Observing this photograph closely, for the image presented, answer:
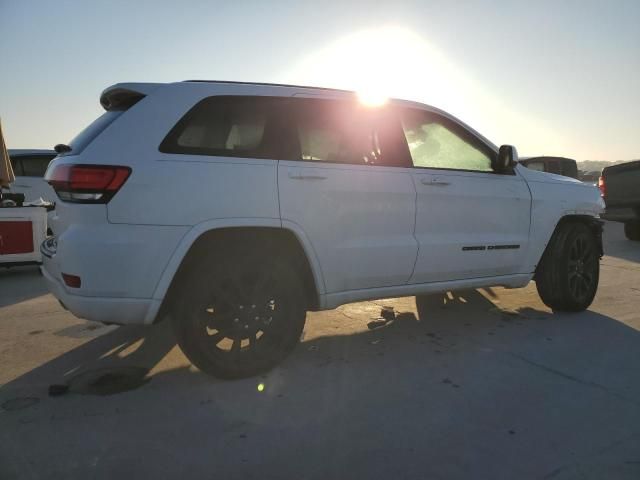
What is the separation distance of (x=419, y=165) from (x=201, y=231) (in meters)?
1.81

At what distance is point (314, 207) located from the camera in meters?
3.11

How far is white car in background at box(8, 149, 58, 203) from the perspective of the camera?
10.2 m

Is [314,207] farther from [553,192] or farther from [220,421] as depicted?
[553,192]

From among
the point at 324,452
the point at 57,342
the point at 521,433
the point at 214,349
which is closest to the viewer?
the point at 324,452

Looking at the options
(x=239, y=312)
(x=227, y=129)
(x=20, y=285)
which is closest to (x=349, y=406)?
(x=239, y=312)

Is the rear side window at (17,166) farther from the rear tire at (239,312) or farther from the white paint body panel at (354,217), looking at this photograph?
the white paint body panel at (354,217)

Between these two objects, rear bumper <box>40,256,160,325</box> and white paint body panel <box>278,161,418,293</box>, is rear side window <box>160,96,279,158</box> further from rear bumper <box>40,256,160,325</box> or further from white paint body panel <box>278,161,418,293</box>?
rear bumper <box>40,256,160,325</box>

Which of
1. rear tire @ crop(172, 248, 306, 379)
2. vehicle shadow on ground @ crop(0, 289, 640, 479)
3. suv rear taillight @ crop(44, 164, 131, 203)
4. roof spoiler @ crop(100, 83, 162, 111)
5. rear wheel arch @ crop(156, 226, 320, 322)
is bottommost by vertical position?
vehicle shadow on ground @ crop(0, 289, 640, 479)

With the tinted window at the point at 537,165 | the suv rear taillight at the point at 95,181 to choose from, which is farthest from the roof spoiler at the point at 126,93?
the tinted window at the point at 537,165

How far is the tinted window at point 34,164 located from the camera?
10258 mm

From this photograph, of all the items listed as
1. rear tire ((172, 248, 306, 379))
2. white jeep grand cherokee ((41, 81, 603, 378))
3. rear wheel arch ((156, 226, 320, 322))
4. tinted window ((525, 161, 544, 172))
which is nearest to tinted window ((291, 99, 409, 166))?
white jeep grand cherokee ((41, 81, 603, 378))

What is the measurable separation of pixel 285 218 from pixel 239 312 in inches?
26.1

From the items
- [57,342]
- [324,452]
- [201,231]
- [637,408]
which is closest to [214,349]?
[201,231]

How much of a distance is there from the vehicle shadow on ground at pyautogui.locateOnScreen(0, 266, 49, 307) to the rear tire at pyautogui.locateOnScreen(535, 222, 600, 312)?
565 centimetres
